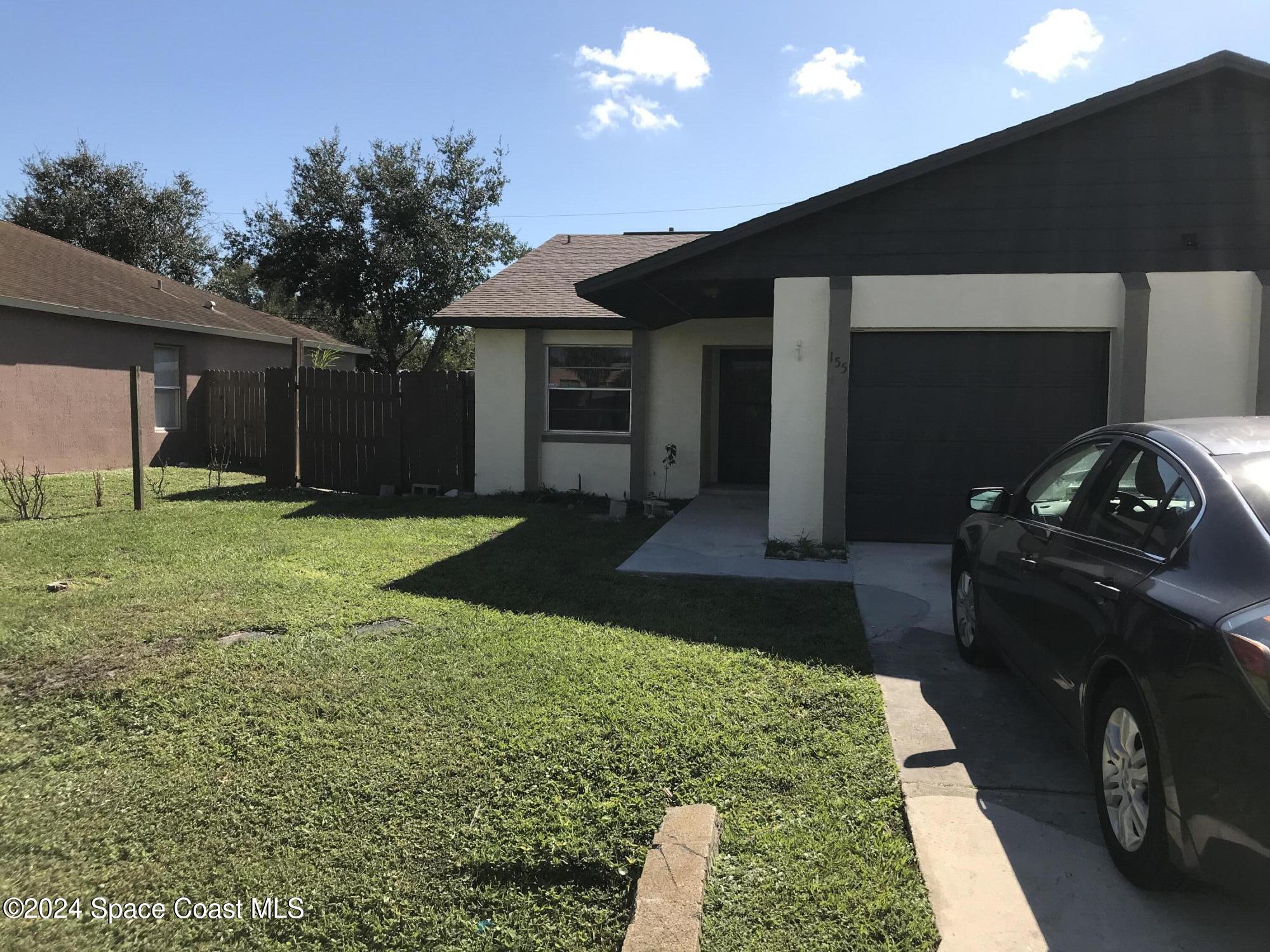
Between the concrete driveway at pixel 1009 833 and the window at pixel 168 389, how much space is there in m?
16.5

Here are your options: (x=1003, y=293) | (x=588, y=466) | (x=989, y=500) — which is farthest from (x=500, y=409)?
(x=989, y=500)

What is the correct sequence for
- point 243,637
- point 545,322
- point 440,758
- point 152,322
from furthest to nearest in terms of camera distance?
point 152,322 < point 545,322 < point 243,637 < point 440,758

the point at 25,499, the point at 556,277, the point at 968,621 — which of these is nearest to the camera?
the point at 968,621

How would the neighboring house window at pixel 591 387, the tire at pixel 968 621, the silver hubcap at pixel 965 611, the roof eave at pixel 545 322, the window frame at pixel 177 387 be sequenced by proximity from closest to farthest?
the tire at pixel 968 621 → the silver hubcap at pixel 965 611 → the roof eave at pixel 545 322 → the neighboring house window at pixel 591 387 → the window frame at pixel 177 387

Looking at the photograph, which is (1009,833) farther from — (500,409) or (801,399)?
(500,409)

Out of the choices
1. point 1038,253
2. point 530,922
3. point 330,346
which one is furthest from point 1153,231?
point 330,346

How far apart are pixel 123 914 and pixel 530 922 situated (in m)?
1.37

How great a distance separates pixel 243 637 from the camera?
5660mm

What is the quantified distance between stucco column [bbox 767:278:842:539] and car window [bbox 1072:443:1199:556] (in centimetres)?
496

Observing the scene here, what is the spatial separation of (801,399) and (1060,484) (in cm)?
446

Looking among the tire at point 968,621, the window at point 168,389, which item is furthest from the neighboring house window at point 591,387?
the window at point 168,389

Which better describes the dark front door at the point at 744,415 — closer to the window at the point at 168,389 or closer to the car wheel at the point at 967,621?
the car wheel at the point at 967,621

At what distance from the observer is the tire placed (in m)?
5.07

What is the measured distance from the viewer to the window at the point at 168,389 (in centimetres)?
1728
